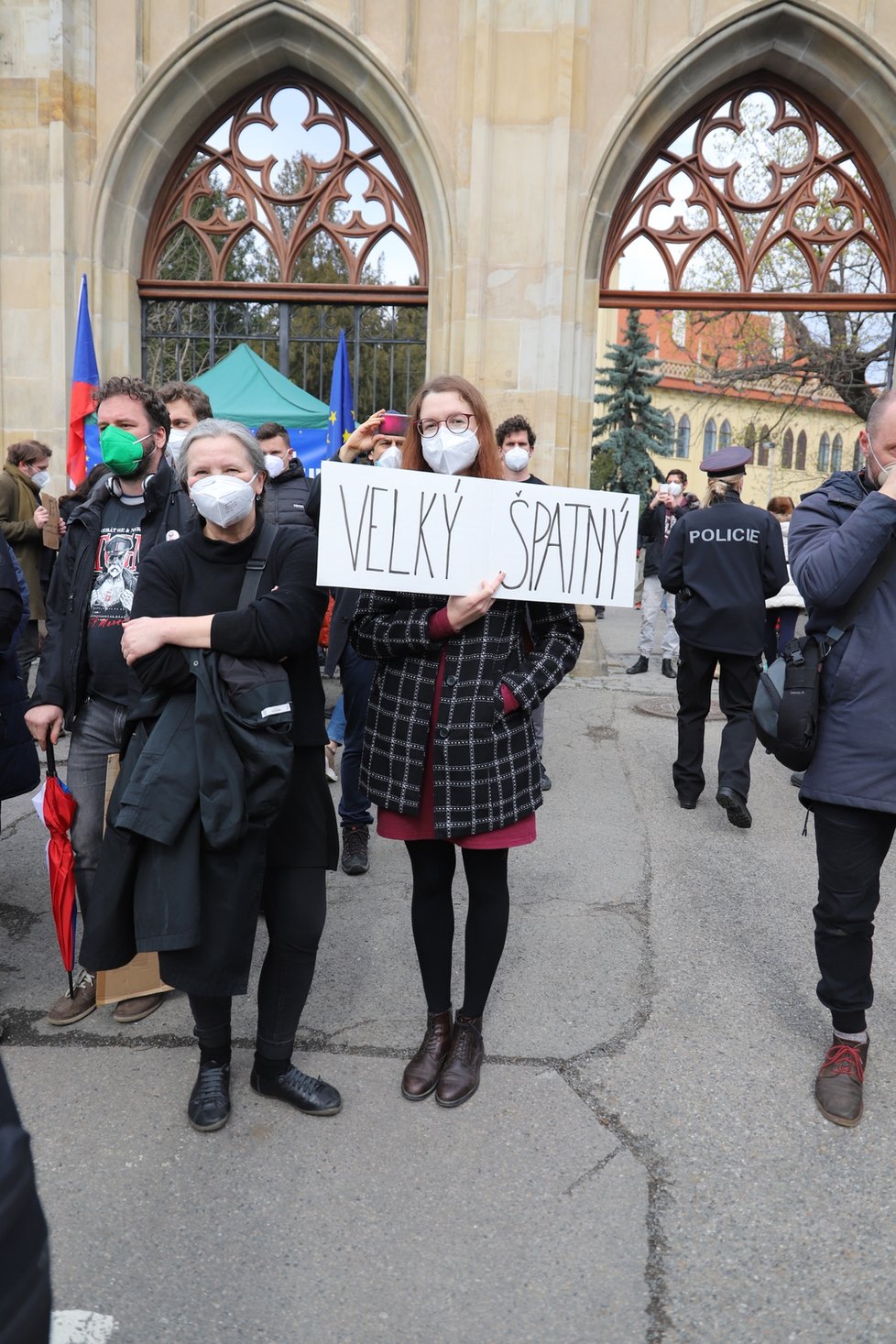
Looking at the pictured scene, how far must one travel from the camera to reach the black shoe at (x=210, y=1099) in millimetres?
2699

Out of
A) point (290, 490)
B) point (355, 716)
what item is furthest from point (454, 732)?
point (290, 490)

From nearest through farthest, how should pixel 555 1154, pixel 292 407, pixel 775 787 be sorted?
1. pixel 555 1154
2. pixel 775 787
3. pixel 292 407

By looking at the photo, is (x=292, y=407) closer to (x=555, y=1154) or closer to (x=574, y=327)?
(x=574, y=327)

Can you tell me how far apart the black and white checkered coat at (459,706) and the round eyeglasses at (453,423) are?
46 cm

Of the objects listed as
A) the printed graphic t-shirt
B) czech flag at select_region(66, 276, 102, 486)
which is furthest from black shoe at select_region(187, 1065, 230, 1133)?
czech flag at select_region(66, 276, 102, 486)

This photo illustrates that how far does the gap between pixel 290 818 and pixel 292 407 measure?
6.46 meters

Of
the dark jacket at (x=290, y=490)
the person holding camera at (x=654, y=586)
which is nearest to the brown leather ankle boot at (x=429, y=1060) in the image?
the dark jacket at (x=290, y=490)

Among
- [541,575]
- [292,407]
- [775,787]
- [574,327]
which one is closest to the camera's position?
[541,575]

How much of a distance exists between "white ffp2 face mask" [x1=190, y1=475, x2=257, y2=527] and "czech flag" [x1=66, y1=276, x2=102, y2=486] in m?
5.56

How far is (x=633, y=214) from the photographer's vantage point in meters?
10.3

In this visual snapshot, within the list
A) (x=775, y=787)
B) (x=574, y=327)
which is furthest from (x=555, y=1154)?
(x=574, y=327)

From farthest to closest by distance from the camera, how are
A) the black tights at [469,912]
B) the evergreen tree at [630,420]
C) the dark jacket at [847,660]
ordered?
the evergreen tree at [630,420] < the black tights at [469,912] < the dark jacket at [847,660]

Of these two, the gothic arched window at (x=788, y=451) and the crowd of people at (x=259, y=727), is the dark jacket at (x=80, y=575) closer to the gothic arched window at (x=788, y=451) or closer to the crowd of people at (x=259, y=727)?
the crowd of people at (x=259, y=727)

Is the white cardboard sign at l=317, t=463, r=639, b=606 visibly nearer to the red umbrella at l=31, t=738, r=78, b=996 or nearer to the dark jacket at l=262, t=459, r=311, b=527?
the red umbrella at l=31, t=738, r=78, b=996
